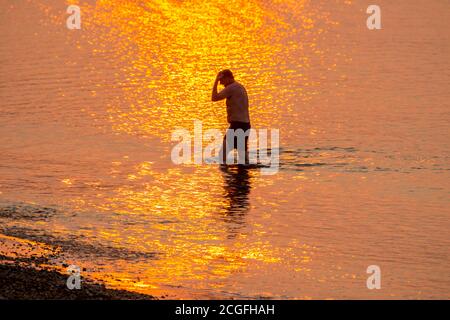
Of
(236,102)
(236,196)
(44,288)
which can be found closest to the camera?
(44,288)

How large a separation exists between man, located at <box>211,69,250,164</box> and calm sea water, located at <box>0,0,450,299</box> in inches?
35.5

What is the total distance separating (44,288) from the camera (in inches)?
507

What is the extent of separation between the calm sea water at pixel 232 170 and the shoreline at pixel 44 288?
54 centimetres

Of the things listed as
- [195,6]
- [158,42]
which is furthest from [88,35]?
[195,6]

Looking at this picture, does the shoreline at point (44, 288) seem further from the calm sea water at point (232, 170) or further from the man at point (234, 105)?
the man at point (234, 105)

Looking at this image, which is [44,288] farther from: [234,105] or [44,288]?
[234,105]

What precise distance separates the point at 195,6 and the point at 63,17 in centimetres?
578

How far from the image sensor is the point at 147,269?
14.7 m

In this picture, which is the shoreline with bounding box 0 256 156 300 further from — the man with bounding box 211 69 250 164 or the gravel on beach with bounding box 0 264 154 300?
the man with bounding box 211 69 250 164

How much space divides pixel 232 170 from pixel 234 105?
1.38 m

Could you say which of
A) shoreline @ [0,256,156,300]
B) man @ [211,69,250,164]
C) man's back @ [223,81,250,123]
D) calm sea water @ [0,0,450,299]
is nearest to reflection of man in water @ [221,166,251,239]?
calm sea water @ [0,0,450,299]

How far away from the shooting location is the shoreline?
41.2 ft

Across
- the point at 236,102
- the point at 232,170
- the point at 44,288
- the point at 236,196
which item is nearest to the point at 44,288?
the point at 44,288

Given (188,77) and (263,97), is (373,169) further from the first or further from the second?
(188,77)
